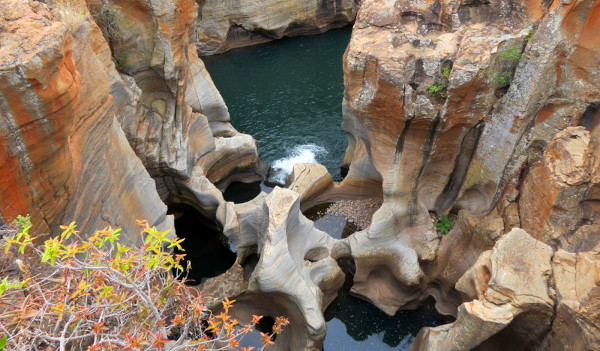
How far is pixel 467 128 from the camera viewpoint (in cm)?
1077

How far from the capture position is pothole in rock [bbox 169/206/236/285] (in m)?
13.4

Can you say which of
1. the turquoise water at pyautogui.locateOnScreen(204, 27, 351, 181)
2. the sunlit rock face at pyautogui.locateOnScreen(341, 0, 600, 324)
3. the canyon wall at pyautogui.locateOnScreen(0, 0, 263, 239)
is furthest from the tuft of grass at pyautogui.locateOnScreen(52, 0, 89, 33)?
the turquoise water at pyautogui.locateOnScreen(204, 27, 351, 181)

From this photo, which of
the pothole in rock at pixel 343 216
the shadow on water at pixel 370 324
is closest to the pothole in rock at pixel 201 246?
the pothole in rock at pixel 343 216

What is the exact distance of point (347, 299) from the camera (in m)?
12.4

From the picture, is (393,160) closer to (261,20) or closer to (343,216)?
(343,216)

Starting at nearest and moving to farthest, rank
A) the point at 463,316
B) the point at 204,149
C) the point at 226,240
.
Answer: the point at 463,316 < the point at 226,240 < the point at 204,149

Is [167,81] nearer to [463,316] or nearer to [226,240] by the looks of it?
[226,240]

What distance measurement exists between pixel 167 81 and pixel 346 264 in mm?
7804

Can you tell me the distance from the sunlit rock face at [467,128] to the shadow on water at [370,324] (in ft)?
1.02

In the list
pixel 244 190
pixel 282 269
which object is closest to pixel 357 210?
pixel 244 190

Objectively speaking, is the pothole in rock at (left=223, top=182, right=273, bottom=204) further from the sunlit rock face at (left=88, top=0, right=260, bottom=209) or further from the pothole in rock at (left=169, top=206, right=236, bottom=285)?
the pothole in rock at (left=169, top=206, right=236, bottom=285)

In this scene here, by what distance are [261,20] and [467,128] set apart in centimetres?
1975

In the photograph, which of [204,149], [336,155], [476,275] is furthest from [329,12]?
[476,275]

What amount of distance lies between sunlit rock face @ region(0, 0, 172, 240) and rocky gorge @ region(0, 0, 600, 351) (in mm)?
30
